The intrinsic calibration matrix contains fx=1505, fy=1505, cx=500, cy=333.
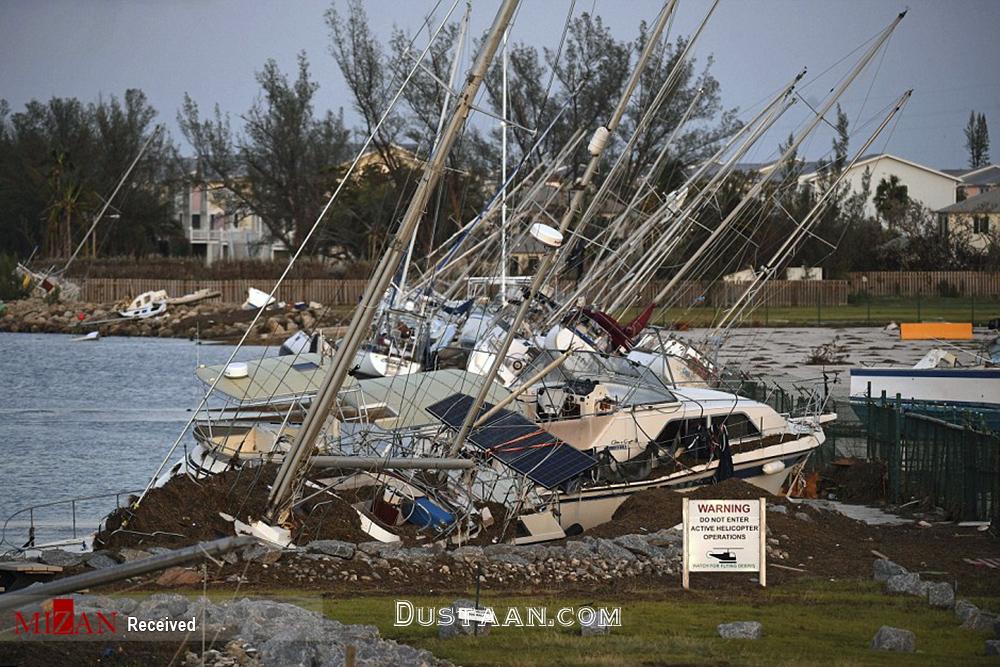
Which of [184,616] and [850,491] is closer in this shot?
[184,616]

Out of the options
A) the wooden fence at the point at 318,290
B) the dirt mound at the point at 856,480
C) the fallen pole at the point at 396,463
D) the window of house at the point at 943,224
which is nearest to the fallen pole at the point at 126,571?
the fallen pole at the point at 396,463

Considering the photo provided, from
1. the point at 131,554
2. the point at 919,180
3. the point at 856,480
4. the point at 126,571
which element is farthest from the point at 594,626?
the point at 919,180

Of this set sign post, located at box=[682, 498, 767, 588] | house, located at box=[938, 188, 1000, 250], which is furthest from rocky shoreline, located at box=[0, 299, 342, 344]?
sign post, located at box=[682, 498, 767, 588]

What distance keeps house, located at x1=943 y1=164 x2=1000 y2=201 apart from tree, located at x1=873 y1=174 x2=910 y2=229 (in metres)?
10.6

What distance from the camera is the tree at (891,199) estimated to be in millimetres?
100000

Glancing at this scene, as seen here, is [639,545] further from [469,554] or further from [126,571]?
[126,571]

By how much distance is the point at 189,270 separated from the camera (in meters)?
99.1

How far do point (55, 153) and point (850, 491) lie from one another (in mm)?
96104

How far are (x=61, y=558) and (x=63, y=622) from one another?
748cm

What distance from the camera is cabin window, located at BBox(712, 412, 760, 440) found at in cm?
2564

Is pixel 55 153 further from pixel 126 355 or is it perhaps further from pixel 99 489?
pixel 99 489

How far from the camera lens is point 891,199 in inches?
4459

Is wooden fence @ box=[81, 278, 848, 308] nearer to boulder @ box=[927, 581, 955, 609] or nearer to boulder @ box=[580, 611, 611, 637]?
boulder @ box=[927, 581, 955, 609]

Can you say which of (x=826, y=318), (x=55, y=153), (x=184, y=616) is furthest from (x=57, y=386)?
(x=55, y=153)
